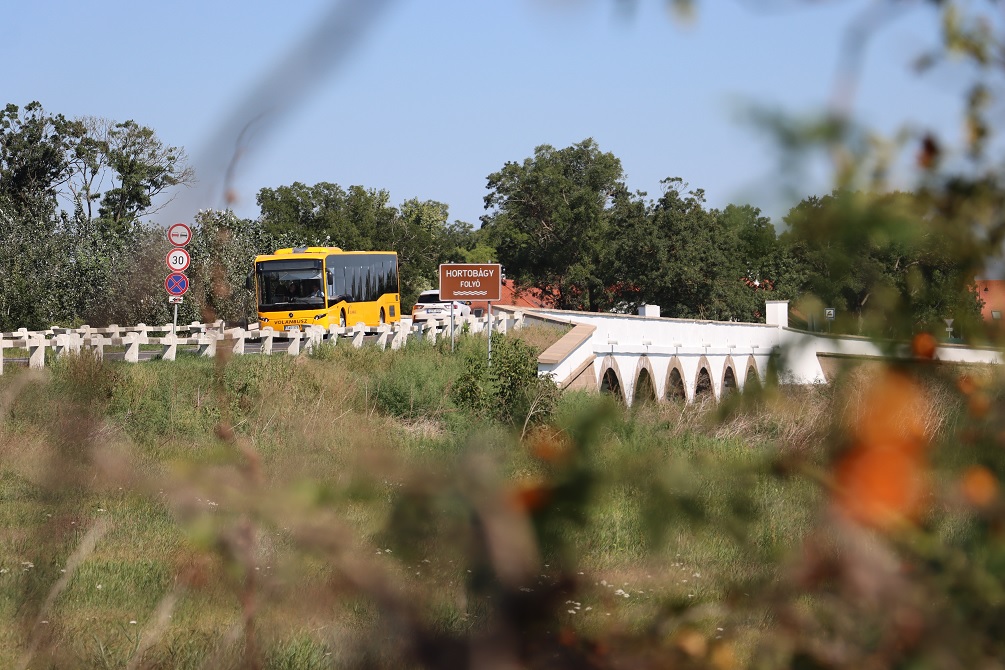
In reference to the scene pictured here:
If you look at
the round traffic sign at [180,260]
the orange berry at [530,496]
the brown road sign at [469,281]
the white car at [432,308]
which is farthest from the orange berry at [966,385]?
the white car at [432,308]

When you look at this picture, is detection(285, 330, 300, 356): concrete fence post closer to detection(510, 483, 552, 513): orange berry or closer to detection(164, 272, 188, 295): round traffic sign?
detection(164, 272, 188, 295): round traffic sign

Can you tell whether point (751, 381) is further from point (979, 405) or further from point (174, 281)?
point (174, 281)

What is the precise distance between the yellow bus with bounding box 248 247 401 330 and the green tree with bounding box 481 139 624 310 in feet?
49.3

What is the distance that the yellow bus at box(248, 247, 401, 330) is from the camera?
93.2 feet

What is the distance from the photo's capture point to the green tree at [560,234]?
46.2 meters

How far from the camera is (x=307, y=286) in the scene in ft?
94.6

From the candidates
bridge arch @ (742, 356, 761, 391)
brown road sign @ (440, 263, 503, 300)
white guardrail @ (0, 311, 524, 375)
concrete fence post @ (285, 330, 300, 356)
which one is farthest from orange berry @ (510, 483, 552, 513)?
concrete fence post @ (285, 330, 300, 356)

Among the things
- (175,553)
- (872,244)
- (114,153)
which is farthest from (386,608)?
(175,553)

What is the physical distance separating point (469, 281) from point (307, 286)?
28.8 feet

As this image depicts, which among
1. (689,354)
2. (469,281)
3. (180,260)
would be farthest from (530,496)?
(689,354)

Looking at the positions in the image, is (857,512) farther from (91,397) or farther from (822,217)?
(91,397)

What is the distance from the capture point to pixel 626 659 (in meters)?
0.85

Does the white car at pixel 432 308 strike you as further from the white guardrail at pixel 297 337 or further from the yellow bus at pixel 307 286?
the yellow bus at pixel 307 286

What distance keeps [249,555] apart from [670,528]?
1.17 feet
